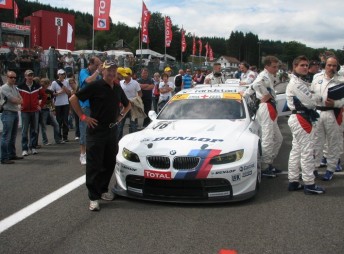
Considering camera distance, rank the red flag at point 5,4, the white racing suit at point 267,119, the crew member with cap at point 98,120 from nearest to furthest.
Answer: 1. the crew member with cap at point 98,120
2. the white racing suit at point 267,119
3. the red flag at point 5,4

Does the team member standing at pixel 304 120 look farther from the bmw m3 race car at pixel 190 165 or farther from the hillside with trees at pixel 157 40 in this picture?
the hillside with trees at pixel 157 40

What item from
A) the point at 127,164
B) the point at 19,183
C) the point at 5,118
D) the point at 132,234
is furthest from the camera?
the point at 5,118

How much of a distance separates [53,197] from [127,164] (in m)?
1.23

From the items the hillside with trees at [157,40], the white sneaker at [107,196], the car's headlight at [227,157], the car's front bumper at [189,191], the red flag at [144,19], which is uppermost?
the hillside with trees at [157,40]

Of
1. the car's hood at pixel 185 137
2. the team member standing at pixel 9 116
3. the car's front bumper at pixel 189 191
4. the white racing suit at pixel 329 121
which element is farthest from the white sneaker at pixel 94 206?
the team member standing at pixel 9 116

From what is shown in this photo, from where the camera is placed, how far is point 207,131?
576 cm

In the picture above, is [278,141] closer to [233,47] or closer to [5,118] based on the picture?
[5,118]

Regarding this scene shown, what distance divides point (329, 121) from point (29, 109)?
6.21 metres

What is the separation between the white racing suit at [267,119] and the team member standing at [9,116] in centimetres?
481

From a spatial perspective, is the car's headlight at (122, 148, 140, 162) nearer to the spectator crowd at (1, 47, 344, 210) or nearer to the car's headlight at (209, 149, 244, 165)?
the spectator crowd at (1, 47, 344, 210)

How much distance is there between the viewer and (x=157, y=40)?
346 feet

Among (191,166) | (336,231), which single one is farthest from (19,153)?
(336,231)

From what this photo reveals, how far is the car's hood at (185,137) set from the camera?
518cm

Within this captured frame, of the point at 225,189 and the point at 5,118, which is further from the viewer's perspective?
the point at 5,118
